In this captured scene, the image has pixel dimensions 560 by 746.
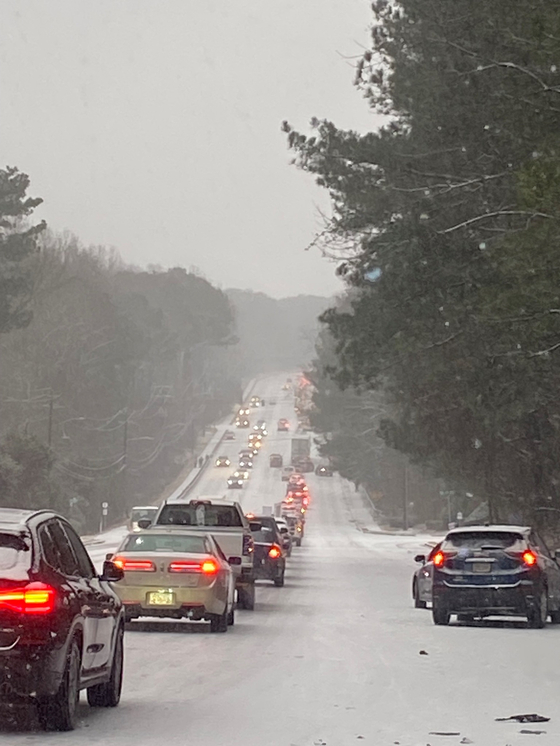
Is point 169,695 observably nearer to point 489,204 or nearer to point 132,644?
point 132,644

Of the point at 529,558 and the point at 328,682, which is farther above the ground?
the point at 529,558

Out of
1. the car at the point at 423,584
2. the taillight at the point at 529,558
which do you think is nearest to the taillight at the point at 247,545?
the car at the point at 423,584

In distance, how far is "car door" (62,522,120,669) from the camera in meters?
11.8

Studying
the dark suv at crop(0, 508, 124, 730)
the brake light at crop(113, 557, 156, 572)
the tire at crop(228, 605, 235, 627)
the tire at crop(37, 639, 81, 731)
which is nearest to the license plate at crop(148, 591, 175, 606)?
the brake light at crop(113, 557, 156, 572)

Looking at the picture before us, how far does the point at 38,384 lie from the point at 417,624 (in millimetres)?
92814

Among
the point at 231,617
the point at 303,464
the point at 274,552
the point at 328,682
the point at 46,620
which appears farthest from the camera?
the point at 303,464

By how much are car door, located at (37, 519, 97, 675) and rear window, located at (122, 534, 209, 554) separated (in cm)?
950

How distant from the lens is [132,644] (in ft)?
61.0

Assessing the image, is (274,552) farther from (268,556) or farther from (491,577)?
(491,577)

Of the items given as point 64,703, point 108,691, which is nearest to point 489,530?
point 108,691

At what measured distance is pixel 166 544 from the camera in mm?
21688

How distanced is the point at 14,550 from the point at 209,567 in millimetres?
10060

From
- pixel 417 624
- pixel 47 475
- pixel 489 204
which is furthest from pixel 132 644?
pixel 47 475

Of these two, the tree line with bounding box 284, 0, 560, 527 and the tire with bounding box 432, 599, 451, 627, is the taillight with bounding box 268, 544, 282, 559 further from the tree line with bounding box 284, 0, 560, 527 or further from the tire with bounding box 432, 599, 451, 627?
the tire with bounding box 432, 599, 451, 627
